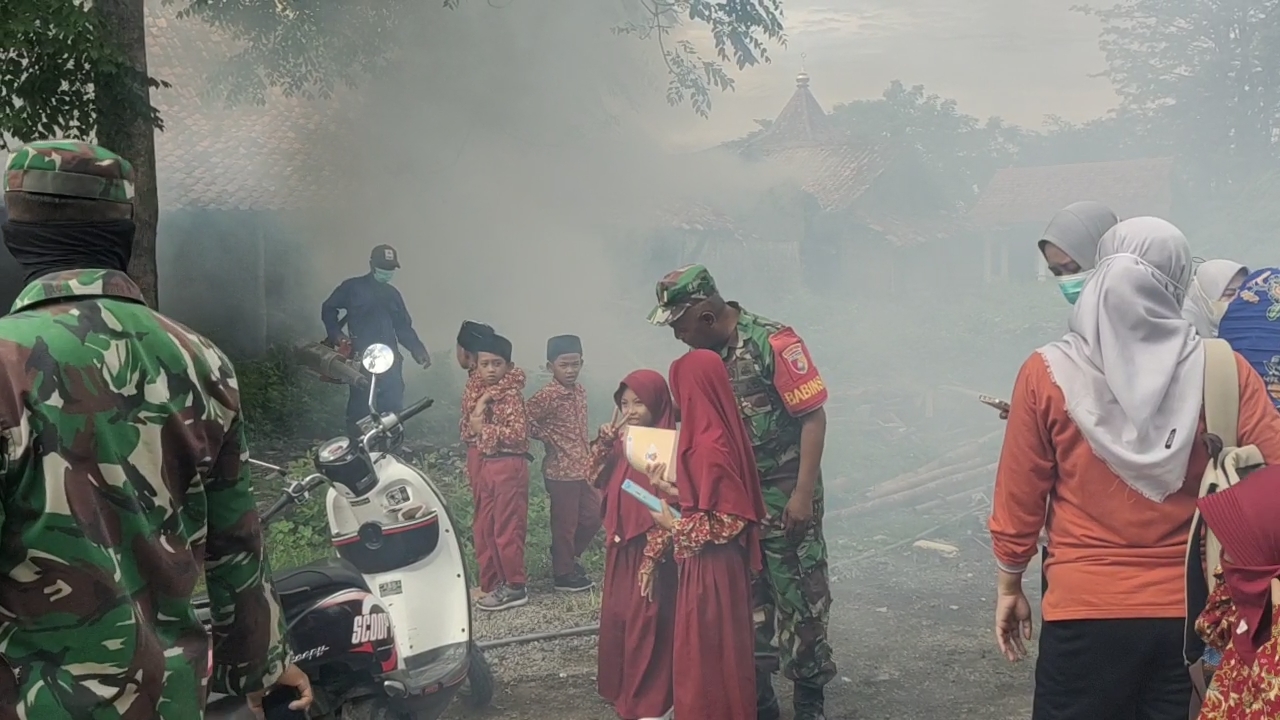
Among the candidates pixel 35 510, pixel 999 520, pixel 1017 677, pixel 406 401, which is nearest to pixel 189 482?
pixel 35 510

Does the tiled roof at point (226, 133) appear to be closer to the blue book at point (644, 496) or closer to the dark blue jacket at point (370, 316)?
the dark blue jacket at point (370, 316)

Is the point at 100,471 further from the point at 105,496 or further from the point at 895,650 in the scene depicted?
the point at 895,650

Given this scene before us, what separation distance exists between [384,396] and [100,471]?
3064 mm

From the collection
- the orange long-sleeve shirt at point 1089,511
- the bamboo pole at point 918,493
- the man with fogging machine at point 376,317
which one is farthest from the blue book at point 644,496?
the bamboo pole at point 918,493

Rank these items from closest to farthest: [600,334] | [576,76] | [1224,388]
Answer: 1. [1224,388]
2. [600,334]
3. [576,76]

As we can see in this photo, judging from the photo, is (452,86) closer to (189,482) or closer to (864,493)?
(864,493)

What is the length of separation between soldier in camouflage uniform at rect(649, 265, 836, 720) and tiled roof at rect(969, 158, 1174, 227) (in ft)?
8.64

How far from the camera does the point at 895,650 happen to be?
17.4 ft

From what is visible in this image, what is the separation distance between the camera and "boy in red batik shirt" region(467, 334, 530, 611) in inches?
200

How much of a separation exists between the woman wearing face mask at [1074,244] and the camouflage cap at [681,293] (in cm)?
127

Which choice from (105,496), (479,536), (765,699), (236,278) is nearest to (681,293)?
(479,536)

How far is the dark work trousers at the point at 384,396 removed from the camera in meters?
4.80

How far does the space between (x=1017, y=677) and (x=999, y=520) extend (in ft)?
7.55

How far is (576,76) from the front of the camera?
583 cm
